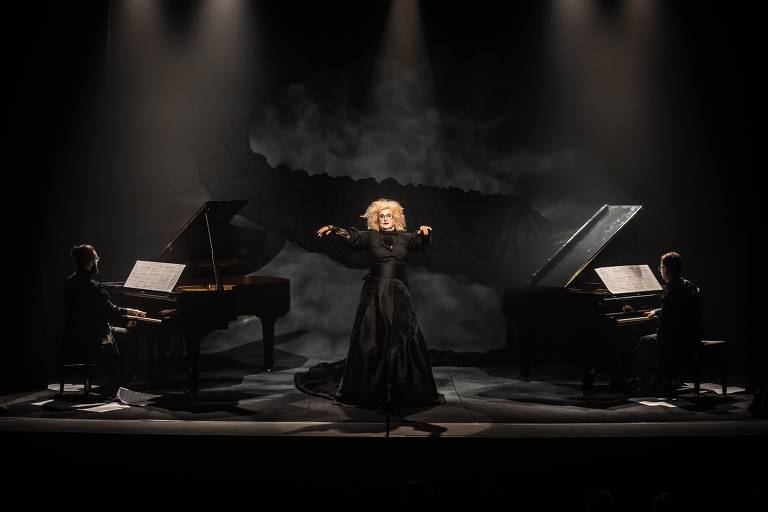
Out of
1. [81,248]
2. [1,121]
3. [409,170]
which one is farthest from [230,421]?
[409,170]

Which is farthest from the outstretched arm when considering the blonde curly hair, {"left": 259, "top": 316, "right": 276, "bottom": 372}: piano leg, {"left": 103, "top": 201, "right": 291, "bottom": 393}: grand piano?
{"left": 259, "top": 316, "right": 276, "bottom": 372}: piano leg

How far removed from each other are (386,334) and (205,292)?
5.33 ft

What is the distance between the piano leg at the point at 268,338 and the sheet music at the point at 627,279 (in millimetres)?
3111

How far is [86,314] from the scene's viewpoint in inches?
272

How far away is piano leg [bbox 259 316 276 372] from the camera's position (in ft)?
27.0

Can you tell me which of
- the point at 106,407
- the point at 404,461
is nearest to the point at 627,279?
the point at 404,461

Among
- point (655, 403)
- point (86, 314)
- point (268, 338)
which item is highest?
point (86, 314)

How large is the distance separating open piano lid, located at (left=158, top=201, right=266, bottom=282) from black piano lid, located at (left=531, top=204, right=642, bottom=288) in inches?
110

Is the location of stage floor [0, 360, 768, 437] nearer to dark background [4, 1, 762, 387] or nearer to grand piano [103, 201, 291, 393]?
grand piano [103, 201, 291, 393]

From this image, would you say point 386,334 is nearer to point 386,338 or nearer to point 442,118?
point 386,338

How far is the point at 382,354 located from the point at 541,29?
182 inches

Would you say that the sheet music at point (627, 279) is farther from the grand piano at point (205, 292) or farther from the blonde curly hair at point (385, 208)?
the grand piano at point (205, 292)

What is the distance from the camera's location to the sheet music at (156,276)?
7.12 metres

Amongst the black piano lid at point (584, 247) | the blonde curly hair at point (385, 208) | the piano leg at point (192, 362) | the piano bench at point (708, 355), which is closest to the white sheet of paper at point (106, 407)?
the piano leg at point (192, 362)
